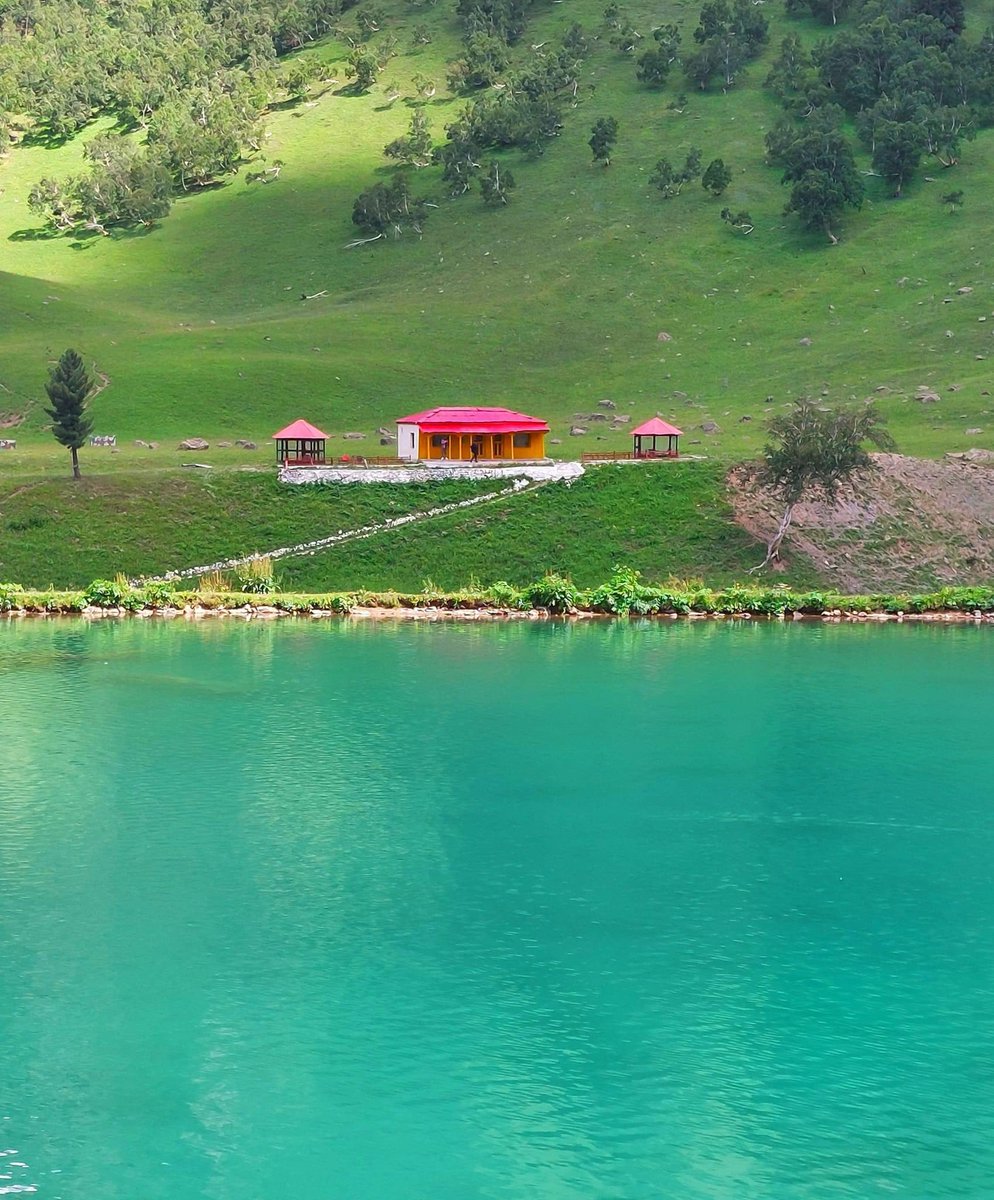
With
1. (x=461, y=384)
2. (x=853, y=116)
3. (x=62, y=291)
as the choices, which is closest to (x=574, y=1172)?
(x=461, y=384)

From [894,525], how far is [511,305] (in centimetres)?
6232

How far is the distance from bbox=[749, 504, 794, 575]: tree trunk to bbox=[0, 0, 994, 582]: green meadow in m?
6.71

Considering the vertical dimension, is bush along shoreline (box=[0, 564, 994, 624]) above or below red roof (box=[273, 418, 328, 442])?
below

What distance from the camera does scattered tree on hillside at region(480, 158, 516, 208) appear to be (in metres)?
164

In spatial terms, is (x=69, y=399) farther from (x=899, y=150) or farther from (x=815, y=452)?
(x=899, y=150)

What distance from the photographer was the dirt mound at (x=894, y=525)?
80.2 m

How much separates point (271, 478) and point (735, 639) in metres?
33.4

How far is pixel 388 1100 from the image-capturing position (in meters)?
23.3

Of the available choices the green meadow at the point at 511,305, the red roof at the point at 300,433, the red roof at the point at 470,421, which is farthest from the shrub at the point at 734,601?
the red roof at the point at 300,433

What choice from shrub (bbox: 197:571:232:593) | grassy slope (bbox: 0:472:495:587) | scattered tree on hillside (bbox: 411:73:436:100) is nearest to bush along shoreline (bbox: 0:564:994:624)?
shrub (bbox: 197:571:232:593)

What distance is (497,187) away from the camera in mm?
164875

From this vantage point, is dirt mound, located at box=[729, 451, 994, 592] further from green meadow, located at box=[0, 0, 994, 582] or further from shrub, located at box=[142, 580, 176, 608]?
shrub, located at box=[142, 580, 176, 608]

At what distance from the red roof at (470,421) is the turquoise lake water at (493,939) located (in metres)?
40.5

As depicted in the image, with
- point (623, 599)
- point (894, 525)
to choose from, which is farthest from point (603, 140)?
point (623, 599)
